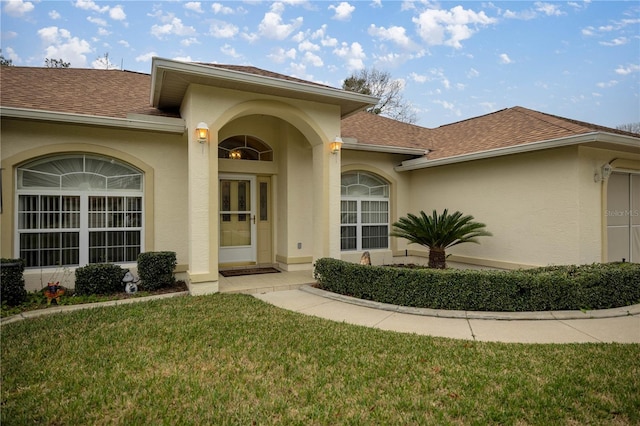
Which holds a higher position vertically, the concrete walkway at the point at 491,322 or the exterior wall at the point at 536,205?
the exterior wall at the point at 536,205

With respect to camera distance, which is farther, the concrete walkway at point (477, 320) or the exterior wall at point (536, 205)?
the exterior wall at point (536, 205)

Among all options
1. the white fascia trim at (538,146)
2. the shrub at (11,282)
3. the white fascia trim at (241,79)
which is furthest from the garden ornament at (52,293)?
the white fascia trim at (538,146)

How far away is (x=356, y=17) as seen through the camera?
1055cm

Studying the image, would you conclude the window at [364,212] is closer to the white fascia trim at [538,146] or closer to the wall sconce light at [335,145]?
the white fascia trim at [538,146]

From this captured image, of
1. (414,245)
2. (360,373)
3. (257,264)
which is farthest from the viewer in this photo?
(414,245)

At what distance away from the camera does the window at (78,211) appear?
6.90 m

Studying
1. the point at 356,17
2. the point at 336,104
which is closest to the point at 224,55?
the point at 356,17

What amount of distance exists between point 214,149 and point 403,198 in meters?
6.67

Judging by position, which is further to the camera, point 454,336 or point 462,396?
point 454,336

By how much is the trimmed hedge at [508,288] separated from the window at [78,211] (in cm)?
555

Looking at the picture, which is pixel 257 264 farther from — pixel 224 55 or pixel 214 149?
pixel 224 55

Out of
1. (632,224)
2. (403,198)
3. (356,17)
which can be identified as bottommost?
(632,224)

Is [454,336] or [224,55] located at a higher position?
[224,55]

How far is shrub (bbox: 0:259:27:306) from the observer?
5.80 m
